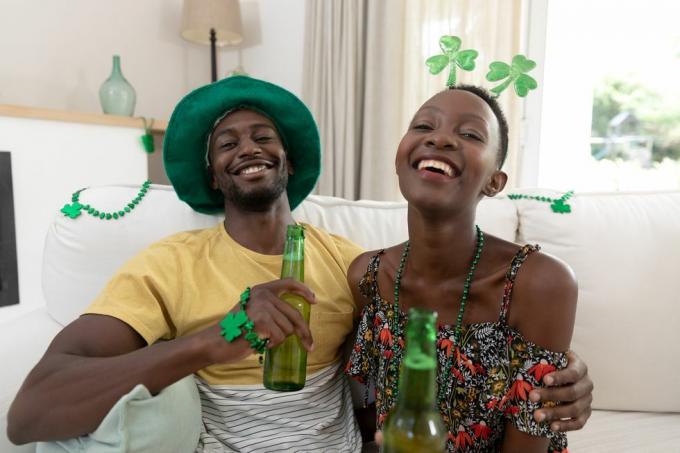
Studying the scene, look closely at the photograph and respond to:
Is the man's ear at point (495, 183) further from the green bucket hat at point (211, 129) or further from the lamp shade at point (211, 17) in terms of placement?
the lamp shade at point (211, 17)

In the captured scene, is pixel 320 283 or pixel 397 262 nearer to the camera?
pixel 397 262

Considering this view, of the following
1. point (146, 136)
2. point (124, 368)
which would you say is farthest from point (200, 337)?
point (146, 136)

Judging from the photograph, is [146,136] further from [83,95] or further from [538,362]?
[538,362]

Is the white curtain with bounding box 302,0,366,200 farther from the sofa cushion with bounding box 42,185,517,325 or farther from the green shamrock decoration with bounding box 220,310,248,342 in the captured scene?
the green shamrock decoration with bounding box 220,310,248,342

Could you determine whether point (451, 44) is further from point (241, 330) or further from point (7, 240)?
point (7, 240)

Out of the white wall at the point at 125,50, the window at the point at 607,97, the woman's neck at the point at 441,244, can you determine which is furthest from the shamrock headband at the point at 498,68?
the white wall at the point at 125,50

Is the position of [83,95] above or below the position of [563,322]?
above

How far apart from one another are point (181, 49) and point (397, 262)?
9.33 ft

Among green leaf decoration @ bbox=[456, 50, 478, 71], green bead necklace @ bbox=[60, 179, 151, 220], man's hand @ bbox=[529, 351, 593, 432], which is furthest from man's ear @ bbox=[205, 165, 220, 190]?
man's hand @ bbox=[529, 351, 593, 432]

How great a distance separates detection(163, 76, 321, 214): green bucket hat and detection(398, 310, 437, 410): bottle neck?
3.51ft

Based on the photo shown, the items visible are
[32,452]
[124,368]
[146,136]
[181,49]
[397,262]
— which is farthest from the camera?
[181,49]

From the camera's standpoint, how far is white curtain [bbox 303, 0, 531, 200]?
2580 mm

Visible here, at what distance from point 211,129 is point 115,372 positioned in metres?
0.75

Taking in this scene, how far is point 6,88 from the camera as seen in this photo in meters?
2.58
